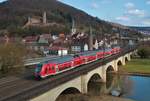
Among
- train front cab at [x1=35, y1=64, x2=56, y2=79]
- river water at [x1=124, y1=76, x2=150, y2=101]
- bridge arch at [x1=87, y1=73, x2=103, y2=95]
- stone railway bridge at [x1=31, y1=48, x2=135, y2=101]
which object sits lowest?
river water at [x1=124, y1=76, x2=150, y2=101]

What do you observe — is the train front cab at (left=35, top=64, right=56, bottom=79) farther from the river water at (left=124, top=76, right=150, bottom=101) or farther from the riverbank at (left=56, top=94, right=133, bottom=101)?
the river water at (left=124, top=76, right=150, bottom=101)

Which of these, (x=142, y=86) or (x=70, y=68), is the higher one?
Answer: (x=70, y=68)

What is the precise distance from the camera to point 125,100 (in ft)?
175

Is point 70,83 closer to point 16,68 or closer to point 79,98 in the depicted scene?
point 79,98

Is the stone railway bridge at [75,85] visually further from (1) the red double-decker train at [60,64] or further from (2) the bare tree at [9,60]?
(2) the bare tree at [9,60]

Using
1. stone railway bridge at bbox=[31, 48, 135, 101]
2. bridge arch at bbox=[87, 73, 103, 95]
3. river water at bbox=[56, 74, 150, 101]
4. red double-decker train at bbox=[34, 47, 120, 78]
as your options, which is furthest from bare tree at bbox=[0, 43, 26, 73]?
bridge arch at bbox=[87, 73, 103, 95]

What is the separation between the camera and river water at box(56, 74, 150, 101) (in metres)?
58.3

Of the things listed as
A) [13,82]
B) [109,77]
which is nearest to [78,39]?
[109,77]

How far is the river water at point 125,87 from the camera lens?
5831cm

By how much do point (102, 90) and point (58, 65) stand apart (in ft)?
61.6

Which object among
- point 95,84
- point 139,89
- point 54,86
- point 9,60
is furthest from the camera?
point 95,84

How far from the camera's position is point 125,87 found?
69.1 m

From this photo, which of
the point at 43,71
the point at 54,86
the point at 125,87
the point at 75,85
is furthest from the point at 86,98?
the point at 125,87

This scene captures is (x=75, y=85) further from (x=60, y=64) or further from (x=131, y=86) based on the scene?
Answer: (x=131, y=86)
